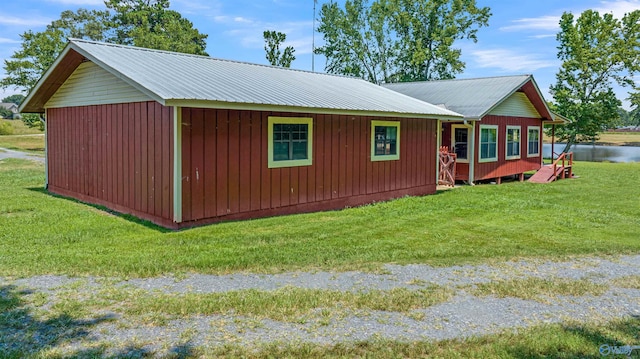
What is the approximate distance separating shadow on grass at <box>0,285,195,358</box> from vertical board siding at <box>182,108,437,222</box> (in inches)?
159

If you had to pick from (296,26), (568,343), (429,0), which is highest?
(429,0)

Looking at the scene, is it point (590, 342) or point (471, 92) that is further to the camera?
point (471, 92)

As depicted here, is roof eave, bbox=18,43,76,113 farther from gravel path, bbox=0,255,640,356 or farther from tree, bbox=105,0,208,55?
tree, bbox=105,0,208,55

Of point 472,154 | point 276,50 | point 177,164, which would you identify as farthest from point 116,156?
point 276,50

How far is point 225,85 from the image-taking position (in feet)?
30.1

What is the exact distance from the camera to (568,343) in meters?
3.62

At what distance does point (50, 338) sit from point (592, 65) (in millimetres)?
36120

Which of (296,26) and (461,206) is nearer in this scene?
(461,206)

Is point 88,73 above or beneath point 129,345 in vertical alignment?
above

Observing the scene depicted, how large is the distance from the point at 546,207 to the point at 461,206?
1936 millimetres

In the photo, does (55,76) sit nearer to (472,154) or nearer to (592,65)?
(472,154)

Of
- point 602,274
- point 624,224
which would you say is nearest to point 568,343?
point 602,274

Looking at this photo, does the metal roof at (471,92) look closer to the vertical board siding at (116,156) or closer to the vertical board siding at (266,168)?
the vertical board siding at (266,168)

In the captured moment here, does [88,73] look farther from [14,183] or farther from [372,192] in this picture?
[372,192]
